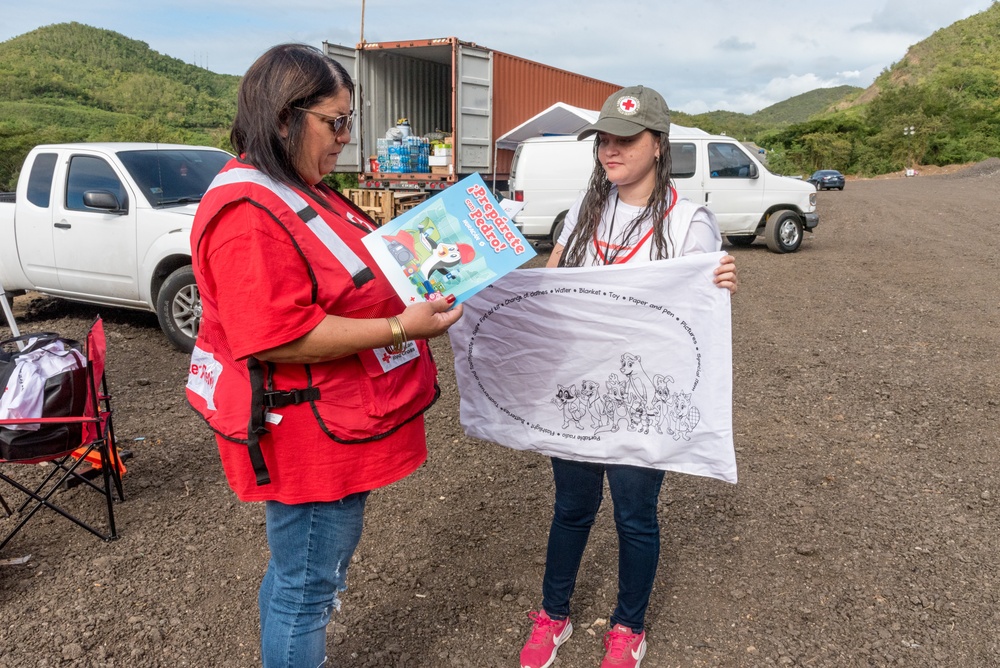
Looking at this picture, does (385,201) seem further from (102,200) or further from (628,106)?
(628,106)

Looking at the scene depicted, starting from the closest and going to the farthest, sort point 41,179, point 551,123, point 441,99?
point 41,179 → point 551,123 → point 441,99

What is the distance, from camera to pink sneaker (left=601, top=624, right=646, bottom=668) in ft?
7.86

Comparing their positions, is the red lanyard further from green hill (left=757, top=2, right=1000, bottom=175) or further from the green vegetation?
green hill (left=757, top=2, right=1000, bottom=175)

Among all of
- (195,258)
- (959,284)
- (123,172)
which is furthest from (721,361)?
(959,284)

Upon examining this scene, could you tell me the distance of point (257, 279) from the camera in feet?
4.77

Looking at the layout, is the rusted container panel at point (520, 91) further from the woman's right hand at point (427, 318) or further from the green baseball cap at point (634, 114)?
the woman's right hand at point (427, 318)

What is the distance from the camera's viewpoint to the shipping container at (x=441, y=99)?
40.0ft

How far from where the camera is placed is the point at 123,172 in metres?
6.43

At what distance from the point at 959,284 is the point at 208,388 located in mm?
10101

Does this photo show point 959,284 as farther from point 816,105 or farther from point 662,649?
point 816,105

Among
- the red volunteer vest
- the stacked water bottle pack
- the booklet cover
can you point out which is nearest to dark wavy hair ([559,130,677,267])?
the booklet cover

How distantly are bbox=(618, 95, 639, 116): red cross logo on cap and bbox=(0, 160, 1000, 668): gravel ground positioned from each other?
1799mm

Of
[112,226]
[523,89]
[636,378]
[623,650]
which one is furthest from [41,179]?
[523,89]

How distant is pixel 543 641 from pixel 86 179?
20.4 feet
